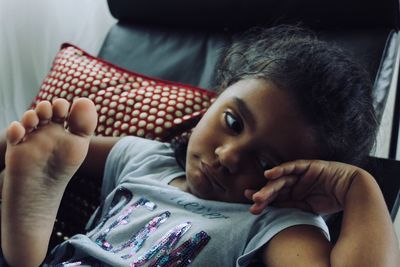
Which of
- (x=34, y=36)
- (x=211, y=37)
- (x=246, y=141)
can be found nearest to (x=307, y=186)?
(x=246, y=141)

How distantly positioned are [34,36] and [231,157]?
3.85ft

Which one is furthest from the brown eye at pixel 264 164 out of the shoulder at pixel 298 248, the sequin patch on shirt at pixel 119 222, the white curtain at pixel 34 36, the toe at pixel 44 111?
the white curtain at pixel 34 36

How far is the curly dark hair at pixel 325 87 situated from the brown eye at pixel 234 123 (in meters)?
0.08

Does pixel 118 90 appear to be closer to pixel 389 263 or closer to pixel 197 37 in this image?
pixel 197 37

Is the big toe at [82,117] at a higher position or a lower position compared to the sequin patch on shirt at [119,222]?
higher

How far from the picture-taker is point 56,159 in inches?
28.9

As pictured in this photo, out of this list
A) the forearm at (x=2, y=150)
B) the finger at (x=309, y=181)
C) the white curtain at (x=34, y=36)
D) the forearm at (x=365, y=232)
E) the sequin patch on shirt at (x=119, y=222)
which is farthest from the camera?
the white curtain at (x=34, y=36)

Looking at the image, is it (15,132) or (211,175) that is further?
(211,175)

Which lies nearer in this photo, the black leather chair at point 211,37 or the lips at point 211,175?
the lips at point 211,175

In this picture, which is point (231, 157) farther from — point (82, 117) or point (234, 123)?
point (82, 117)

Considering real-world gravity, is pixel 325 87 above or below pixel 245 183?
above

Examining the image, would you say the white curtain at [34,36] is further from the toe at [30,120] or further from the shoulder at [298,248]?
the shoulder at [298,248]

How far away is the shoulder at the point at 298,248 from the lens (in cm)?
70

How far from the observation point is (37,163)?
72 cm
